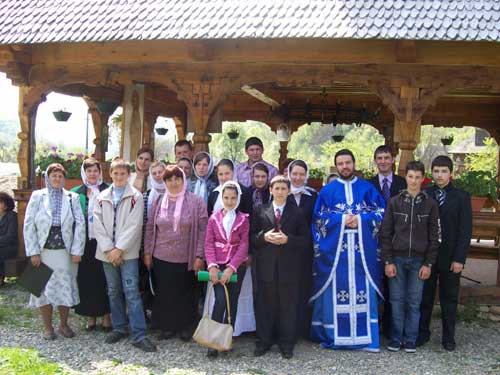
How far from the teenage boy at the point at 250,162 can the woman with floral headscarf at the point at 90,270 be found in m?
1.43

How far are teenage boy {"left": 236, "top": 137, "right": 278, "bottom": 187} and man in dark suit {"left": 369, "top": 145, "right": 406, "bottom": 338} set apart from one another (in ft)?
3.35

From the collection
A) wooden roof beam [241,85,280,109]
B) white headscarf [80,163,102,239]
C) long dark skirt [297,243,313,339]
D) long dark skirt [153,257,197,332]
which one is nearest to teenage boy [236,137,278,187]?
long dark skirt [297,243,313,339]

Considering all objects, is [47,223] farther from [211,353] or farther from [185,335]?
[211,353]

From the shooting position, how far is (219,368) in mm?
4516

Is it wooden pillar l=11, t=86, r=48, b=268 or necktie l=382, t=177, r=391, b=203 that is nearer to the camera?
necktie l=382, t=177, r=391, b=203

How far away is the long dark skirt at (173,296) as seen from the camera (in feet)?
16.3

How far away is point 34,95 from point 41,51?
23.7 inches

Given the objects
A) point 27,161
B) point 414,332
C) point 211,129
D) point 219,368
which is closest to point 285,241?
point 219,368

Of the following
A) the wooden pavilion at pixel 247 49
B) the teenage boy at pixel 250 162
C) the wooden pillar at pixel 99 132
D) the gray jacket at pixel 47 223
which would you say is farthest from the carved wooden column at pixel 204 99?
the wooden pillar at pixel 99 132

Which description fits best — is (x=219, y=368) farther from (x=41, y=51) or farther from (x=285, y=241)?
(x=41, y=51)

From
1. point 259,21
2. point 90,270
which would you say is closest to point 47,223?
point 90,270

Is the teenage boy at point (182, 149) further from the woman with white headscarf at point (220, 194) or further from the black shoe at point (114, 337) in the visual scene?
the black shoe at point (114, 337)

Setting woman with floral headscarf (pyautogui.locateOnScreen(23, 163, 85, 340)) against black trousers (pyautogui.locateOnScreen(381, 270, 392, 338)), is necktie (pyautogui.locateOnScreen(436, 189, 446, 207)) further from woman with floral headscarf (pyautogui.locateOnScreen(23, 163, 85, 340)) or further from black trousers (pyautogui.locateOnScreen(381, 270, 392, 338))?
woman with floral headscarf (pyautogui.locateOnScreen(23, 163, 85, 340))

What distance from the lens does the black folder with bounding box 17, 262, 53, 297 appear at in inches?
192
